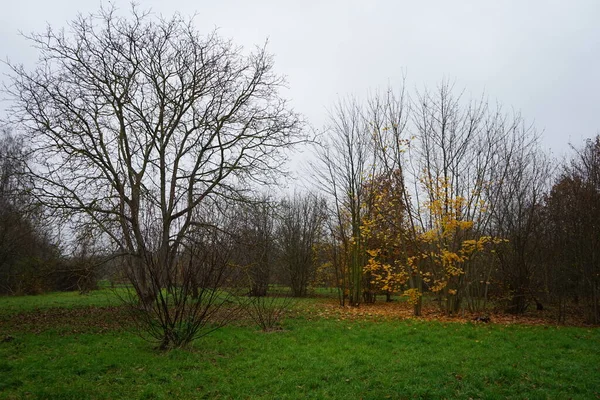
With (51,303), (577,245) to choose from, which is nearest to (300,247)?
(51,303)

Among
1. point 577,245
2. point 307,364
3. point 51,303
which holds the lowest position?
point 307,364

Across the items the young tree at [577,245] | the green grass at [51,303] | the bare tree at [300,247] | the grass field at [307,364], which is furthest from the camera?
the bare tree at [300,247]

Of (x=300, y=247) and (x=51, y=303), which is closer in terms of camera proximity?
(x=51, y=303)

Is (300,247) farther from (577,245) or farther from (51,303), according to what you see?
(577,245)

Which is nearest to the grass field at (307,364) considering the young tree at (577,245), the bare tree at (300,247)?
the young tree at (577,245)

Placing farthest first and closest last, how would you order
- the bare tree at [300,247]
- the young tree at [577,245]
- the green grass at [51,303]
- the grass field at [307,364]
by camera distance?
1. the bare tree at [300,247]
2. the green grass at [51,303]
3. the young tree at [577,245]
4. the grass field at [307,364]

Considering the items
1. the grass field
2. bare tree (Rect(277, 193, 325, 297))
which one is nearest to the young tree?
the grass field

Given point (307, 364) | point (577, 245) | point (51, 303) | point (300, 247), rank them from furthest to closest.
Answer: point (300, 247) < point (51, 303) < point (577, 245) < point (307, 364)

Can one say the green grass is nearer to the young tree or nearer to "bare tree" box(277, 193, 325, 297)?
"bare tree" box(277, 193, 325, 297)

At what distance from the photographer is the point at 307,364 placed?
6914 millimetres

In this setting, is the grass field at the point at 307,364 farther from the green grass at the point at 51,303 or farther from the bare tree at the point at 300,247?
the bare tree at the point at 300,247

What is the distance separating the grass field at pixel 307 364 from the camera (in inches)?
217

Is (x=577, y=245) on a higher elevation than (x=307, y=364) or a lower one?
higher

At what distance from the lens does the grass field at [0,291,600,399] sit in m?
5.51
